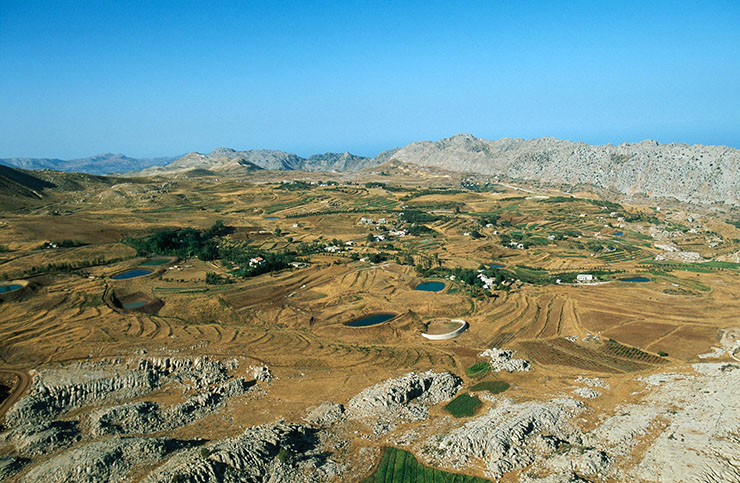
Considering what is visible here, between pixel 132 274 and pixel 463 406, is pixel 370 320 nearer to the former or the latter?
pixel 463 406

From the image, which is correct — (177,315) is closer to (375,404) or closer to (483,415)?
(375,404)

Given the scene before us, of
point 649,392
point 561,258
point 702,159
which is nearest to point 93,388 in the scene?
point 649,392

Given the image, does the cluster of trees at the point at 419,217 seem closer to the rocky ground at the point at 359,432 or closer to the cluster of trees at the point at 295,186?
the cluster of trees at the point at 295,186

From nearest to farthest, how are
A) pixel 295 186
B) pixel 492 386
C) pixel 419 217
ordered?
1. pixel 492 386
2. pixel 419 217
3. pixel 295 186

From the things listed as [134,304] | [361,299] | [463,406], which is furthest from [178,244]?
[463,406]

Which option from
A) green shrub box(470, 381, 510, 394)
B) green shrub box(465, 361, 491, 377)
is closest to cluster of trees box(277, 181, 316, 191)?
green shrub box(465, 361, 491, 377)

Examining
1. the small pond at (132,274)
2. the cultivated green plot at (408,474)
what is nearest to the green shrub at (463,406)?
the cultivated green plot at (408,474)

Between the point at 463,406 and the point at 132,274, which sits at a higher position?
the point at 132,274
